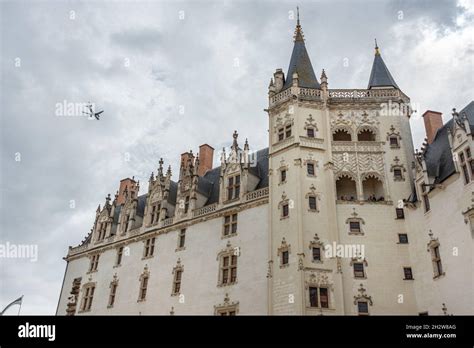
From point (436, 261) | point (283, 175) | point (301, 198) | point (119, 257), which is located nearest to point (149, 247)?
point (119, 257)

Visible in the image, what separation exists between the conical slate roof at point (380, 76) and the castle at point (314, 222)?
12 centimetres

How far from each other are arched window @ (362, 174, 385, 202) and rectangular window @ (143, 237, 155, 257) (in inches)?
620

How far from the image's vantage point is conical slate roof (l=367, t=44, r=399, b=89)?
33.0 meters

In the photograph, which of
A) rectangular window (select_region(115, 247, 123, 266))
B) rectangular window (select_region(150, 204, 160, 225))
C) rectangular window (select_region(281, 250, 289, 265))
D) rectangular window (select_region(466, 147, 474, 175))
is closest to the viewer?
rectangular window (select_region(466, 147, 474, 175))

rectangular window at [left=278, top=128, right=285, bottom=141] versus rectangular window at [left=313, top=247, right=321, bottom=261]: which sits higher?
rectangular window at [left=278, top=128, right=285, bottom=141]

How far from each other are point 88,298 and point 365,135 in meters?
24.5

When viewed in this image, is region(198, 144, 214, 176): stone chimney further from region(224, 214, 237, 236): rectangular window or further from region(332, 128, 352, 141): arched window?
region(332, 128, 352, 141): arched window

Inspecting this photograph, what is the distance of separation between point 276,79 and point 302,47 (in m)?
4.65

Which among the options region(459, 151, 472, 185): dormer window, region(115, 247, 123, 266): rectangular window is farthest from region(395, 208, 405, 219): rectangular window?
region(115, 247, 123, 266): rectangular window

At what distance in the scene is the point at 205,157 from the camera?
41219 millimetres

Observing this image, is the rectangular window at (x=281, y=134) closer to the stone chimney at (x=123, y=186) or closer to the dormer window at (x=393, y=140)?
the dormer window at (x=393, y=140)

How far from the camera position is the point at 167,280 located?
32719 mm
